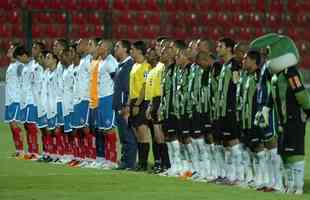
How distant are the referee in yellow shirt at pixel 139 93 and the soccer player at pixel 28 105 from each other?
3.62 meters

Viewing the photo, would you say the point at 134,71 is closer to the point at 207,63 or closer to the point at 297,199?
the point at 207,63

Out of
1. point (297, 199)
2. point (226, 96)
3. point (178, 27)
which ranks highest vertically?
point (178, 27)

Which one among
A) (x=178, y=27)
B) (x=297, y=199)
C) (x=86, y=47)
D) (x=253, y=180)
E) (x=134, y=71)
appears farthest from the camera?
(x=178, y=27)

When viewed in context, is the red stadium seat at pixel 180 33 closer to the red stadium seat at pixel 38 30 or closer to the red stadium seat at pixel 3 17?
the red stadium seat at pixel 38 30

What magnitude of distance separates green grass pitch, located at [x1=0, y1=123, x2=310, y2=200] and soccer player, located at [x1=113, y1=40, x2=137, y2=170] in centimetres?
53

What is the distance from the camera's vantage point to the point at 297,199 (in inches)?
577

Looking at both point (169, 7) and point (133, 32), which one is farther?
point (169, 7)

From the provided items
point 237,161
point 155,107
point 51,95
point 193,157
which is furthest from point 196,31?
point 237,161

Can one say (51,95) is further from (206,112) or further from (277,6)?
(277,6)

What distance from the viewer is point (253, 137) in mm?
16172

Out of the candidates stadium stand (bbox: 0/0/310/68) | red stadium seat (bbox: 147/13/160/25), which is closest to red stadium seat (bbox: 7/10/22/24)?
stadium stand (bbox: 0/0/310/68)

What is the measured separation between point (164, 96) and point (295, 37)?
1849 cm

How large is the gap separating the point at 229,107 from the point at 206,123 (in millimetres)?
780

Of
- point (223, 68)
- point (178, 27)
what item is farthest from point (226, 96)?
point (178, 27)
